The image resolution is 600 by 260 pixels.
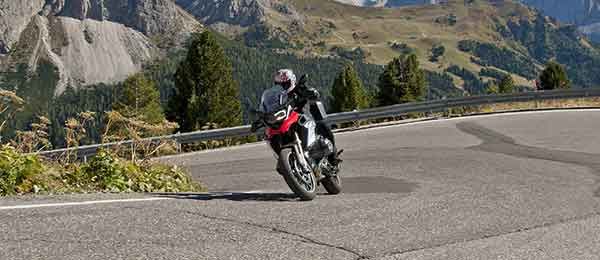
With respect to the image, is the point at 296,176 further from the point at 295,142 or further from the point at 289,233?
the point at 289,233

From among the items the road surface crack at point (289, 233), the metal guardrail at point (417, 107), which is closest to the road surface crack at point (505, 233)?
the road surface crack at point (289, 233)

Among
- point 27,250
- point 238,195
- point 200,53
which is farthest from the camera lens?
point 200,53

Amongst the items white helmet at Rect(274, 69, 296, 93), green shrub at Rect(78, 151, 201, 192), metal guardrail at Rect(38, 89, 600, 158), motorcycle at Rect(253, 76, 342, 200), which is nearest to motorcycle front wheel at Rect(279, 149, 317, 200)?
motorcycle at Rect(253, 76, 342, 200)

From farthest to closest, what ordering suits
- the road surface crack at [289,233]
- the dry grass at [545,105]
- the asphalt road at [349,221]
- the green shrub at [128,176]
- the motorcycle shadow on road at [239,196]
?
the dry grass at [545,105]
the green shrub at [128,176]
the motorcycle shadow on road at [239,196]
the road surface crack at [289,233]
the asphalt road at [349,221]

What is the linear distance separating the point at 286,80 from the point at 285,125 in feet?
2.13

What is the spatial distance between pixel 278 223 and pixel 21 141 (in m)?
5.05

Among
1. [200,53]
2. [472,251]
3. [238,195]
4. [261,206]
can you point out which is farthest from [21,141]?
[200,53]

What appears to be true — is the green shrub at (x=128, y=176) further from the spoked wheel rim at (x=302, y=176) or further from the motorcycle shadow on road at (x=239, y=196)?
the spoked wheel rim at (x=302, y=176)

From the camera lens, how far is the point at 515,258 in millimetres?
5539

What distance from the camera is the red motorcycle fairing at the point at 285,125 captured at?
8.41 metres

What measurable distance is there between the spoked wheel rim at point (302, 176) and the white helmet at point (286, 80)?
3.10ft

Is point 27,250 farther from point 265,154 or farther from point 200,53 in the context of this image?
point 200,53

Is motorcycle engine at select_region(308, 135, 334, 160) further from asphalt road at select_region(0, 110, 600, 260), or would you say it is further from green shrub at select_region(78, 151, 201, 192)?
green shrub at select_region(78, 151, 201, 192)

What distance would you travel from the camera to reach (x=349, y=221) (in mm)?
6734
